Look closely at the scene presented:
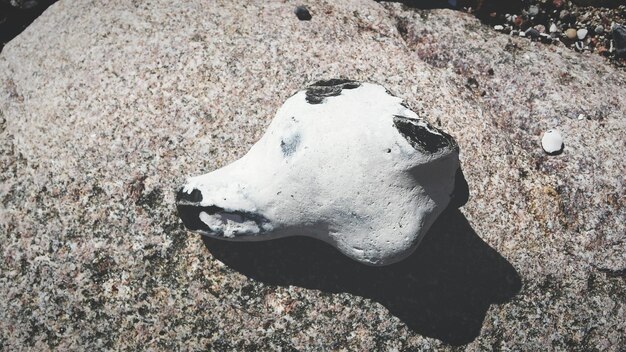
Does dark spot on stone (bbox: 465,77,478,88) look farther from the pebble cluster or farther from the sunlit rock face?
the sunlit rock face

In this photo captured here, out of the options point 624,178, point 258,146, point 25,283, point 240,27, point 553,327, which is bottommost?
point 553,327

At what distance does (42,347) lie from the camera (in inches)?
80.4

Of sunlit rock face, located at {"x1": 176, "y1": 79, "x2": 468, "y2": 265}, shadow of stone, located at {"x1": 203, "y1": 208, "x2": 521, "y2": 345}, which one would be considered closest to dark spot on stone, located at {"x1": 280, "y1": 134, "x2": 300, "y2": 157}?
sunlit rock face, located at {"x1": 176, "y1": 79, "x2": 468, "y2": 265}

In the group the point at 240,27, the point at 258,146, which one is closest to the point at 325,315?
the point at 258,146

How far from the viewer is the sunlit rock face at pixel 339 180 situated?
1672mm

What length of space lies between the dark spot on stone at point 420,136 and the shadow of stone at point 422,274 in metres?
0.53

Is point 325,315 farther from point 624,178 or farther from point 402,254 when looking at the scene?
point 624,178

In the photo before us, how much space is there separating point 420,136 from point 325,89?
45 cm

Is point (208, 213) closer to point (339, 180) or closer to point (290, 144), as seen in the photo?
point (290, 144)

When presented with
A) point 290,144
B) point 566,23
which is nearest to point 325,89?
point 290,144

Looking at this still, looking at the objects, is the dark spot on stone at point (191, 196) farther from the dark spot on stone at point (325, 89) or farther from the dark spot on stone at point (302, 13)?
the dark spot on stone at point (302, 13)

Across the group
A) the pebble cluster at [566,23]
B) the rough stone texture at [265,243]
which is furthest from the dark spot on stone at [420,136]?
the pebble cluster at [566,23]

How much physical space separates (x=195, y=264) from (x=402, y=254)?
86 centimetres

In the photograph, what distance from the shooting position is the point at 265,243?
207 centimetres
